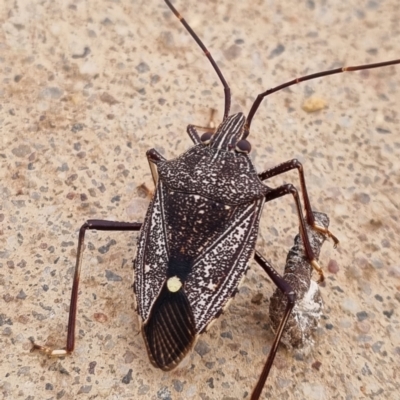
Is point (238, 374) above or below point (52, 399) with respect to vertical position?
below

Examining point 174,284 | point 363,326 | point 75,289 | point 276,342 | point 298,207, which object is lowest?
point 363,326

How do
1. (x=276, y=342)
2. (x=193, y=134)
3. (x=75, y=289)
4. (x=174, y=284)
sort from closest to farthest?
(x=174, y=284)
(x=276, y=342)
(x=75, y=289)
(x=193, y=134)

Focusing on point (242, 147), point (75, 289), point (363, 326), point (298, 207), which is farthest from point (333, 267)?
point (75, 289)

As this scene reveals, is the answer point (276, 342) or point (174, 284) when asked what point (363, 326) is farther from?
point (174, 284)

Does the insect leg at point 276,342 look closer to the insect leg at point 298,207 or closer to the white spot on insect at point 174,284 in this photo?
the insect leg at point 298,207

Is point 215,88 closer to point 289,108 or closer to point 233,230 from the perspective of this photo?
point 289,108

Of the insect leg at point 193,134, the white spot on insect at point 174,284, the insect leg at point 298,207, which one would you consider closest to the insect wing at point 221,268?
the white spot on insect at point 174,284

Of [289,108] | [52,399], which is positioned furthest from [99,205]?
[289,108]

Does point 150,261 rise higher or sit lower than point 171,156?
higher
